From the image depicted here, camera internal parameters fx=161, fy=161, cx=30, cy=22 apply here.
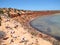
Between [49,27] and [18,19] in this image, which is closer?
[49,27]

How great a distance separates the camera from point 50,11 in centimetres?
4197

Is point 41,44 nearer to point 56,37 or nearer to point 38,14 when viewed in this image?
point 56,37

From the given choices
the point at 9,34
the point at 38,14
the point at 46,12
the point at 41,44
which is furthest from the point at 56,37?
the point at 46,12

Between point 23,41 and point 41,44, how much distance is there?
153 centimetres

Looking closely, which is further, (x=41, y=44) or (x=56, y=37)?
(x=56, y=37)

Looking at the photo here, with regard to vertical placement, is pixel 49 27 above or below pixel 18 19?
above

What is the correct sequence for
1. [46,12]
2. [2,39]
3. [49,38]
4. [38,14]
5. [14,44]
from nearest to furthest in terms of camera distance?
[14,44] → [2,39] → [49,38] → [38,14] → [46,12]

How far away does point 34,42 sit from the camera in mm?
13492

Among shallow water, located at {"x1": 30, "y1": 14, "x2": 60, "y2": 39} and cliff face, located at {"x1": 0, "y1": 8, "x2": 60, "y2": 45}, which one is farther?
cliff face, located at {"x1": 0, "y1": 8, "x2": 60, "y2": 45}

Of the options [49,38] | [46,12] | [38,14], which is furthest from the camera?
[46,12]

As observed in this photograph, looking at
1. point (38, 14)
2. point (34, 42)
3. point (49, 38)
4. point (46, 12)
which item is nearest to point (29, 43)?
point (34, 42)

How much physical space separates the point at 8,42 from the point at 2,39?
2.65 ft

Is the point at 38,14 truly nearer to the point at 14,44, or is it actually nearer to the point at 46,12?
the point at 46,12

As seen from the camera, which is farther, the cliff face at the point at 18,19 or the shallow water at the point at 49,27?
the cliff face at the point at 18,19
